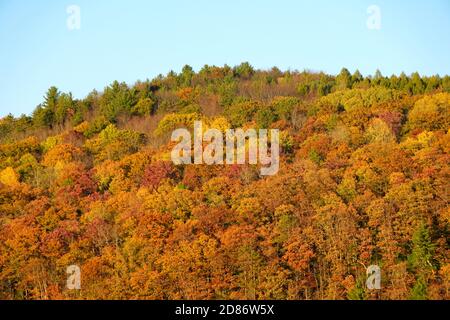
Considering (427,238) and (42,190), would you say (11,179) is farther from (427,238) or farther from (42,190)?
(427,238)

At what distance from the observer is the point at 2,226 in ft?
172

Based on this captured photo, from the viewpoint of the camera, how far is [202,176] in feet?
190

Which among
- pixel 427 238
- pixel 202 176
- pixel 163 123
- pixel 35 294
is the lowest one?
pixel 35 294

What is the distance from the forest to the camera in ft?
137

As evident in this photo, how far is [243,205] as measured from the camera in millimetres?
49719

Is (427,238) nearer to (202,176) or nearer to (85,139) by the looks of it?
(202,176)

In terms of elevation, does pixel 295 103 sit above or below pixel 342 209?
above

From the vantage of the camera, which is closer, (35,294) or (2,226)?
(35,294)

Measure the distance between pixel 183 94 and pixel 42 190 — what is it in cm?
2848

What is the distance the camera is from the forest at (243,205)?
41812 millimetres
